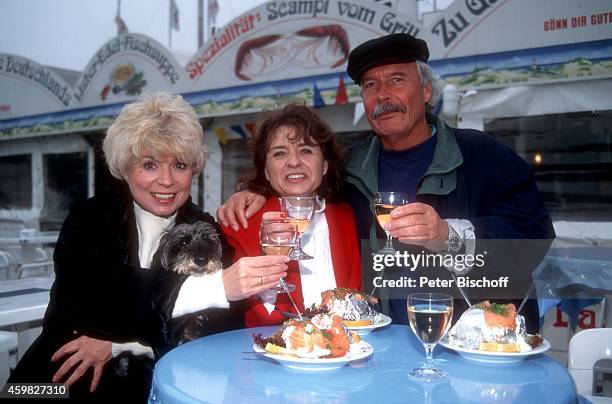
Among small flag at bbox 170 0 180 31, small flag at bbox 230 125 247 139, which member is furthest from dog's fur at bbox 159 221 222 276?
small flag at bbox 170 0 180 31

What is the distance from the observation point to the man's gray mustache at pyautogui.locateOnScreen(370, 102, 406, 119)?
2.66m

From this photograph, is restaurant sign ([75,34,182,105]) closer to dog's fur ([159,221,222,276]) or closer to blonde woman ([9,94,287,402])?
blonde woman ([9,94,287,402])

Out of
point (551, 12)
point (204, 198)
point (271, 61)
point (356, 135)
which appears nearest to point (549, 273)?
point (551, 12)

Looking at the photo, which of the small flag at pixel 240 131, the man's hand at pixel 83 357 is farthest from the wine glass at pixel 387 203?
the small flag at pixel 240 131

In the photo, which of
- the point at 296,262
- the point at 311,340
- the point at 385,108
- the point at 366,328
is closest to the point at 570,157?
the point at 385,108

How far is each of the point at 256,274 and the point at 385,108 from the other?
1222mm

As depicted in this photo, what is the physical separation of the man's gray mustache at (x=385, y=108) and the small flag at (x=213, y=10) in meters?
5.45

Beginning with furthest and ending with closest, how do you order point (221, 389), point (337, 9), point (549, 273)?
point (337, 9), point (549, 273), point (221, 389)

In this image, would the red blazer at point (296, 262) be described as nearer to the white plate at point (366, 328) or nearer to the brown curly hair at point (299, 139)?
the brown curly hair at point (299, 139)

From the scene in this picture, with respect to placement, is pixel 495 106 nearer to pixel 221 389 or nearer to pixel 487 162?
pixel 487 162

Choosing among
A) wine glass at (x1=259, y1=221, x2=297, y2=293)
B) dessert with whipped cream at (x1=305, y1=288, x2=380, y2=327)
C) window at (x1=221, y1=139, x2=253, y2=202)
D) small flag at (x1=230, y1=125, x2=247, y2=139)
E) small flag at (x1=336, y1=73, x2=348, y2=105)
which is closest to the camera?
wine glass at (x1=259, y1=221, x2=297, y2=293)

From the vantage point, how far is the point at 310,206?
2297mm

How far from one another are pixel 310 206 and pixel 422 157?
2.46ft

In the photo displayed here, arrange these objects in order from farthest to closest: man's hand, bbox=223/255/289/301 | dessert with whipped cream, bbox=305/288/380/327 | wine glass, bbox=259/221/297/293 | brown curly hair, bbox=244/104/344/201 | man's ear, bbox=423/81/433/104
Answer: man's ear, bbox=423/81/433/104 < brown curly hair, bbox=244/104/344/201 < dessert with whipped cream, bbox=305/288/380/327 < wine glass, bbox=259/221/297/293 < man's hand, bbox=223/255/289/301
